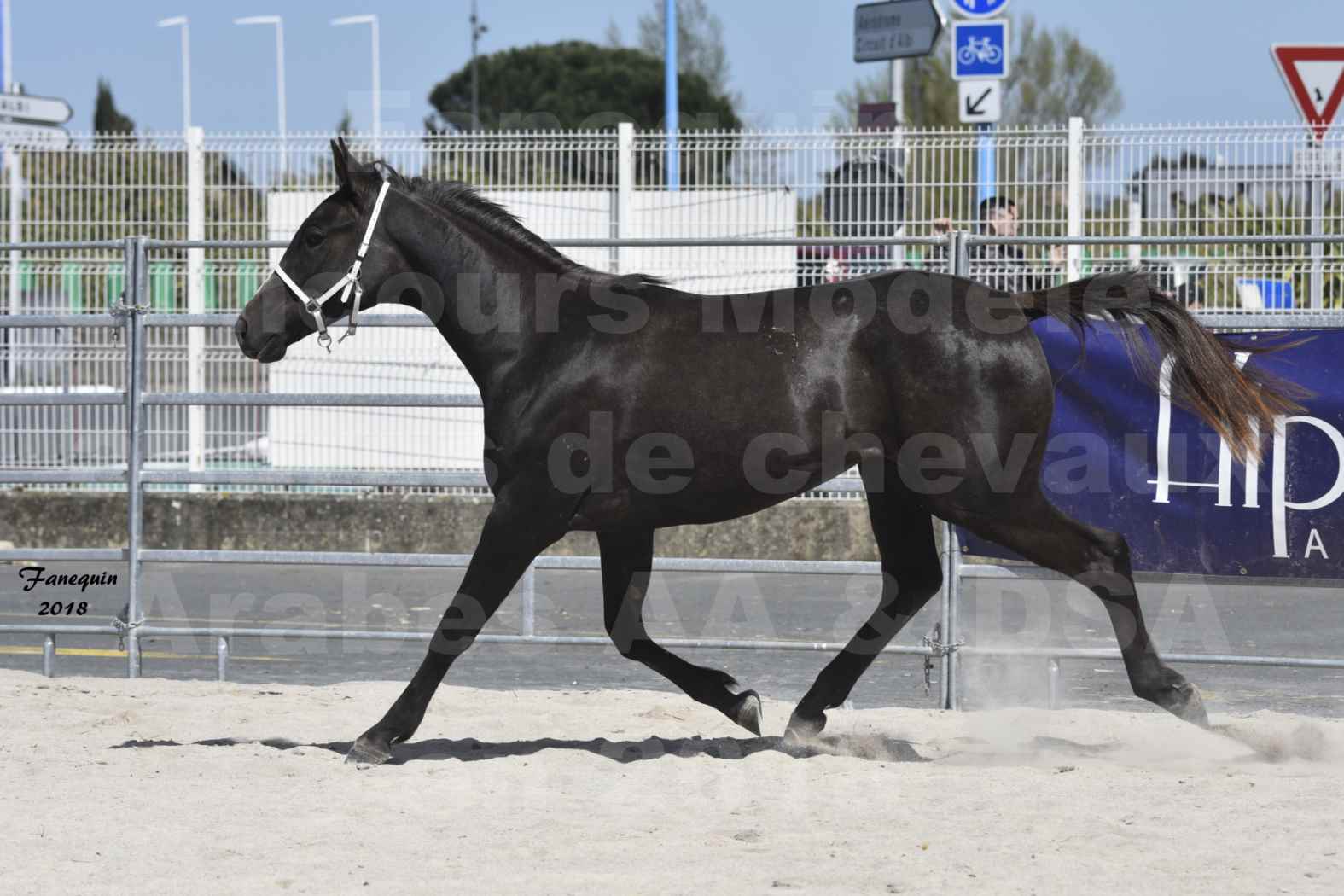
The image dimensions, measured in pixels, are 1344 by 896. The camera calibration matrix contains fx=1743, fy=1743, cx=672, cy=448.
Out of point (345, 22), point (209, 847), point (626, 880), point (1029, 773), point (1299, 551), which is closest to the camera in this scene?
point (626, 880)

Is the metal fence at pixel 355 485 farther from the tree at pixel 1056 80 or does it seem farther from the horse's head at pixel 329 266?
the tree at pixel 1056 80

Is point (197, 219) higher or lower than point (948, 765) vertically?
higher

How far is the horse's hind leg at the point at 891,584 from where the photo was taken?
20.1 feet

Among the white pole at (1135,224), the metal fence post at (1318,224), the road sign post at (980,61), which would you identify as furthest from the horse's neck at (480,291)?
the road sign post at (980,61)

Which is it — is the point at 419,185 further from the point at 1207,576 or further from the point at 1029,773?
the point at 1207,576

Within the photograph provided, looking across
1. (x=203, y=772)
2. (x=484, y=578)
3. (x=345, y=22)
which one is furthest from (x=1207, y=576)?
(x=345, y=22)

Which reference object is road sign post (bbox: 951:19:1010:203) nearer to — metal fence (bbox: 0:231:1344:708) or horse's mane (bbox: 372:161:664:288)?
metal fence (bbox: 0:231:1344:708)

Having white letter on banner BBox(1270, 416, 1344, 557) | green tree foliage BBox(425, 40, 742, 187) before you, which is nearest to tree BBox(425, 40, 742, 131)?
green tree foliage BBox(425, 40, 742, 187)

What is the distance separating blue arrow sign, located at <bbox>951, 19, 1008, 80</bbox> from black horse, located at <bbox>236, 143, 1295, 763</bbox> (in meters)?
7.54

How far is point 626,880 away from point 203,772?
6.21 feet

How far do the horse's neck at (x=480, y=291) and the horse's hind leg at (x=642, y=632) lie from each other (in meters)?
0.72

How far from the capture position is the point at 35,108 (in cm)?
1429

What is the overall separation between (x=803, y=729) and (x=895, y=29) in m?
10.4

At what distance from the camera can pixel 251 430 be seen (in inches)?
486
